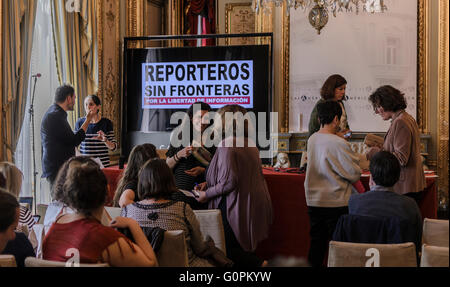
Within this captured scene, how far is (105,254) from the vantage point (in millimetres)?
1830

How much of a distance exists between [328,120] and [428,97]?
4.18m

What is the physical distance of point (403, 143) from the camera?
A: 3.34m

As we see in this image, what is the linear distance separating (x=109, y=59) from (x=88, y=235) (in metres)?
5.31

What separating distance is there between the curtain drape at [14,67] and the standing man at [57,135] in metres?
0.34

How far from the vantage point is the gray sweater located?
10.5 ft

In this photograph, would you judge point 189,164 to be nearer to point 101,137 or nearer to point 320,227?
point 320,227

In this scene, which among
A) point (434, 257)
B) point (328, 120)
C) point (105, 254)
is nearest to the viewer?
point (434, 257)

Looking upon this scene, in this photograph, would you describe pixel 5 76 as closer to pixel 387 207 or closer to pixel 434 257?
pixel 387 207

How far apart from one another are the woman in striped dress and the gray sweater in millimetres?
2620

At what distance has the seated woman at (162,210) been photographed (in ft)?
7.91

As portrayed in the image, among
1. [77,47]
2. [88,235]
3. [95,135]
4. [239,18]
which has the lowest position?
[88,235]

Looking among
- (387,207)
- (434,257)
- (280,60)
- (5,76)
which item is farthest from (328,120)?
(280,60)

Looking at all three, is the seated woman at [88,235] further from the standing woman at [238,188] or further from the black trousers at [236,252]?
the standing woman at [238,188]

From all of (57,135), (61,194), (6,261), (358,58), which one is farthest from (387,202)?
(358,58)
